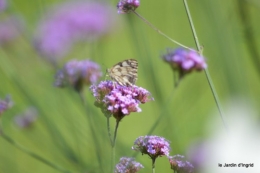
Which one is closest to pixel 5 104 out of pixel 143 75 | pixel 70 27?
pixel 70 27

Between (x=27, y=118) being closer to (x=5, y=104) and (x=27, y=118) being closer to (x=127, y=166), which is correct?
(x=5, y=104)

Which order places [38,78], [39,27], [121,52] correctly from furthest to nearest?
[121,52] → [38,78] → [39,27]

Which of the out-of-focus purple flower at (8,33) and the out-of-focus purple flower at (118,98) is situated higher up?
the out-of-focus purple flower at (8,33)

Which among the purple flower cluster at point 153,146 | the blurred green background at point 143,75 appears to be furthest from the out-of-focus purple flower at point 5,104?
the purple flower cluster at point 153,146

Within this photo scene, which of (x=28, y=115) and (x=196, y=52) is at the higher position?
(x=28, y=115)

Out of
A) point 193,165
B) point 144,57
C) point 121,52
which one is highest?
point 121,52

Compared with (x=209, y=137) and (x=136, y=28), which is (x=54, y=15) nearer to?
(x=136, y=28)

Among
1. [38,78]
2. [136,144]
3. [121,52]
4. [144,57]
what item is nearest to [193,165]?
[136,144]

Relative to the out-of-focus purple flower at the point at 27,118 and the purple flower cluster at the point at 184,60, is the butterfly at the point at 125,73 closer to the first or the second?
the purple flower cluster at the point at 184,60
